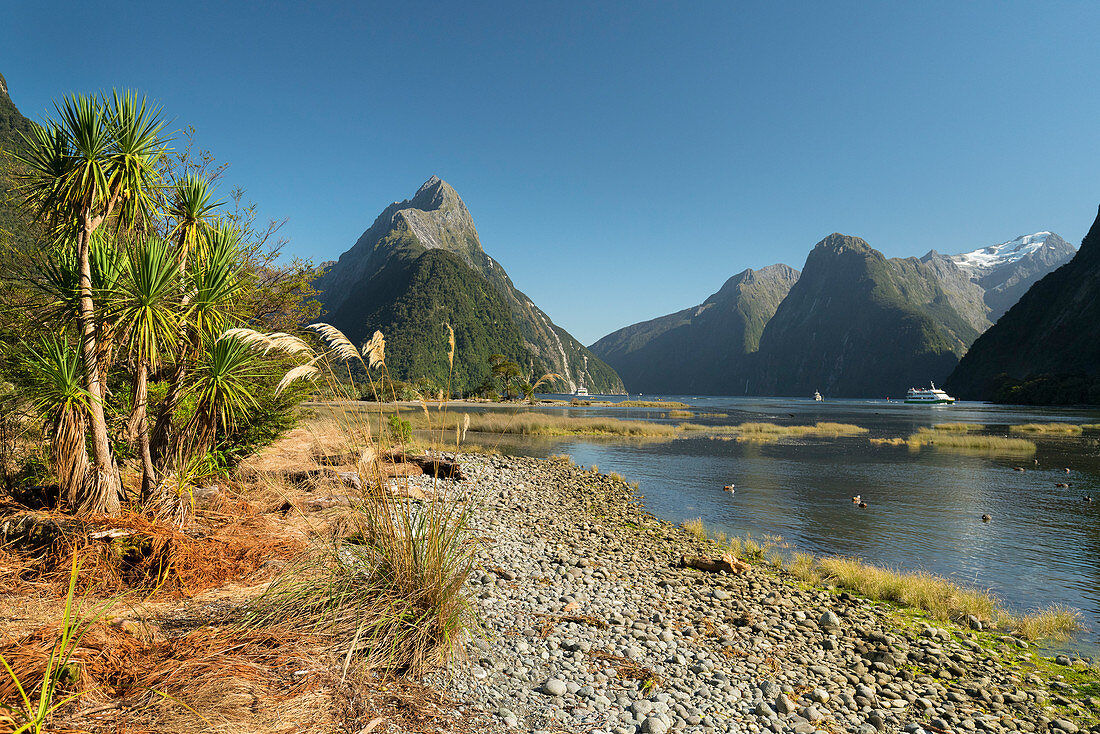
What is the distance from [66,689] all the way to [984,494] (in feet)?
91.0

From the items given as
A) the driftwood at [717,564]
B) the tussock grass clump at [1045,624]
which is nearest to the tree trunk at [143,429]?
the driftwood at [717,564]

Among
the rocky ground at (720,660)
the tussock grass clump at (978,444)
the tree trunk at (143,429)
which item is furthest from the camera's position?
the tussock grass clump at (978,444)

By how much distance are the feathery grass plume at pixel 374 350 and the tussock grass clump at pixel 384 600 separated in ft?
4.29

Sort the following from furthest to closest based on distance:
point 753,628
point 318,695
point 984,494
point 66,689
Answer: point 984,494
point 753,628
point 318,695
point 66,689

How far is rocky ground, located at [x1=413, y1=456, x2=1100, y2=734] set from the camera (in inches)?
170

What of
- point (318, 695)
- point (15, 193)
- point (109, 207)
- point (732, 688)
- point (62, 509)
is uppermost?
point (15, 193)

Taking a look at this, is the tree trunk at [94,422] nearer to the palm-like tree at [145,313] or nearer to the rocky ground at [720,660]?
the palm-like tree at [145,313]

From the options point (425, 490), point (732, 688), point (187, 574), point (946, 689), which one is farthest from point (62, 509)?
point (946, 689)

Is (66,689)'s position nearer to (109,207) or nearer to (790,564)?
(109,207)

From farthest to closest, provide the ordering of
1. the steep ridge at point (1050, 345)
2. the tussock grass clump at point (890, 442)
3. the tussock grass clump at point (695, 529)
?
the steep ridge at point (1050, 345) → the tussock grass clump at point (890, 442) → the tussock grass clump at point (695, 529)

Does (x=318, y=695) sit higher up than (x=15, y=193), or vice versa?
(x=15, y=193)

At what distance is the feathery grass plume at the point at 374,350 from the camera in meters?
4.62

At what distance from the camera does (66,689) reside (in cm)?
293

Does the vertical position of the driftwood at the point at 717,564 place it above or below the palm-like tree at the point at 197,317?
below
